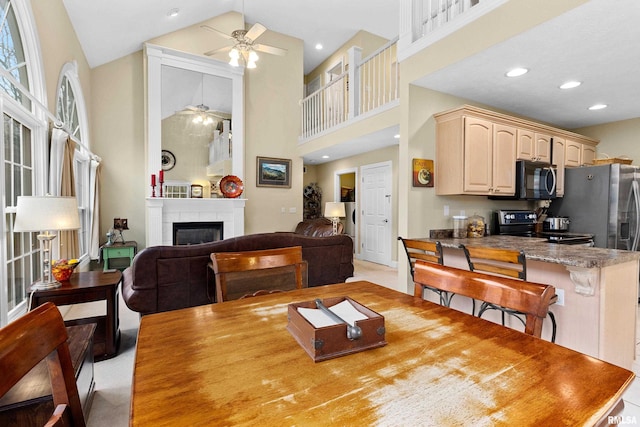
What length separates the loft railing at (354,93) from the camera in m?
4.60

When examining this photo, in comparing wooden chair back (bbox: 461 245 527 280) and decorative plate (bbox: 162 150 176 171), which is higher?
decorative plate (bbox: 162 150 176 171)

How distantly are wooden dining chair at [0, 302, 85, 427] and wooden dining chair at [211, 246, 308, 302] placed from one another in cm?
70

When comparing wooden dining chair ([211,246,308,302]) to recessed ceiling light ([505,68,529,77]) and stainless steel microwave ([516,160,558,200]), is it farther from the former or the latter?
stainless steel microwave ([516,160,558,200])

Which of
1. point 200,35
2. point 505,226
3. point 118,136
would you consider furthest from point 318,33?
point 505,226

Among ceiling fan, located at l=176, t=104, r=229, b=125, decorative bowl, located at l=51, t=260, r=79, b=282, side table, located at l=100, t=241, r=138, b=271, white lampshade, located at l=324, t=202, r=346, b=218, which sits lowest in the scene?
side table, located at l=100, t=241, r=138, b=271

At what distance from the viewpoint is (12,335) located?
618 millimetres

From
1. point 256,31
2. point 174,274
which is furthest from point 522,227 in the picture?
point 256,31

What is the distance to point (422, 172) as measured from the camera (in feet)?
10.8

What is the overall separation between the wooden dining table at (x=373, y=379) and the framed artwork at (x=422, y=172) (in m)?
2.37

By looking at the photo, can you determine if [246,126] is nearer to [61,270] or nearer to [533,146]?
[61,270]

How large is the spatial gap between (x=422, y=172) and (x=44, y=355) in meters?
3.20

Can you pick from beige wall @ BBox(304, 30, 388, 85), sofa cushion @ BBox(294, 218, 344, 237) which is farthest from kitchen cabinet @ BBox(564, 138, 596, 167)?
beige wall @ BBox(304, 30, 388, 85)

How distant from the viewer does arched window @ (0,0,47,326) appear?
2.29 m

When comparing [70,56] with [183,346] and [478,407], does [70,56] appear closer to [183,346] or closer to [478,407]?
[183,346]
